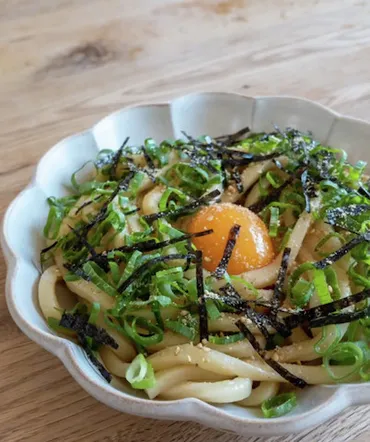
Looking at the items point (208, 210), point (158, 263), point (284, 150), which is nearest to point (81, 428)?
point (158, 263)

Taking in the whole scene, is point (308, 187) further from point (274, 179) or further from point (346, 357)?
point (346, 357)

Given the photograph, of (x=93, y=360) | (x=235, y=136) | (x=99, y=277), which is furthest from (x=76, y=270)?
(x=235, y=136)

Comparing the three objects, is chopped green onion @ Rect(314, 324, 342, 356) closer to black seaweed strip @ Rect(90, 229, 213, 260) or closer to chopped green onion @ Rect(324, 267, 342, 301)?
chopped green onion @ Rect(324, 267, 342, 301)

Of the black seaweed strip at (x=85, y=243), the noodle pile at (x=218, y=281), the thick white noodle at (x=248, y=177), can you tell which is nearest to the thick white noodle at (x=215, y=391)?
the noodle pile at (x=218, y=281)

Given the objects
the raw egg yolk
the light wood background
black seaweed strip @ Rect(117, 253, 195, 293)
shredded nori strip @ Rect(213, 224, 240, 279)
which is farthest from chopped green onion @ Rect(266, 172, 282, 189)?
the light wood background

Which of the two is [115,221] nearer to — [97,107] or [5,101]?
[97,107]

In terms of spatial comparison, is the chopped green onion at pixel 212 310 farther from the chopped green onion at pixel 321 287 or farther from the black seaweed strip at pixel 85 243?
the black seaweed strip at pixel 85 243
